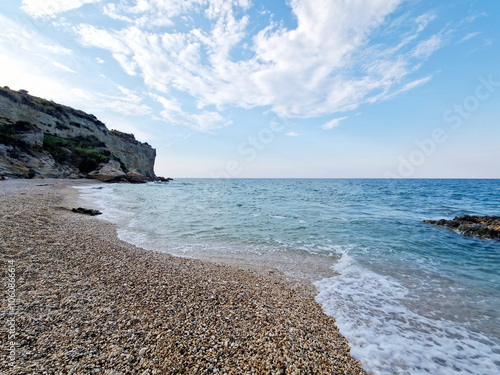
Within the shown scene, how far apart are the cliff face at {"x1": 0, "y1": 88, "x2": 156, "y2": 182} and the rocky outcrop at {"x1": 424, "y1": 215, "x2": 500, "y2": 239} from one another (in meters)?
52.5

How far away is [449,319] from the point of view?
5.24 m

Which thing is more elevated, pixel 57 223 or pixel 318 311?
pixel 57 223

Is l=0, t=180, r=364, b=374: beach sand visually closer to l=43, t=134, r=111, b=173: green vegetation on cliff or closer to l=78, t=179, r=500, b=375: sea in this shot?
l=78, t=179, r=500, b=375: sea

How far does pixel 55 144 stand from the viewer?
151ft

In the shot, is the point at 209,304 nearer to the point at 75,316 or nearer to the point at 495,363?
the point at 75,316

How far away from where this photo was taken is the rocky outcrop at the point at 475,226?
524 inches

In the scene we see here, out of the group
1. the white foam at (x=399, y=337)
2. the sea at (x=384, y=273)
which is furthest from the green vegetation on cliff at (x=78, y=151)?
the white foam at (x=399, y=337)

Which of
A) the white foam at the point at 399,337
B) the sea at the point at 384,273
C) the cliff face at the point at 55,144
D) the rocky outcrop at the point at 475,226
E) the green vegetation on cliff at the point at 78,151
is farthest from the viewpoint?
the green vegetation on cliff at the point at 78,151

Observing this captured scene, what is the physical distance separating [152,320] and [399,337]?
5140mm

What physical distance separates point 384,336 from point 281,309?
2.21m

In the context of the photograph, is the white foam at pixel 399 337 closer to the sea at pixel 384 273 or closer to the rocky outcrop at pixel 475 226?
the sea at pixel 384 273

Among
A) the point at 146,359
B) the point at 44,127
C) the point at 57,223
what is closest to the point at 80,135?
the point at 44,127

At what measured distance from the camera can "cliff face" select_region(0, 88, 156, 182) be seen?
35375 mm

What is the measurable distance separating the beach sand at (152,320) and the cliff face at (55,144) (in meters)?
39.8
